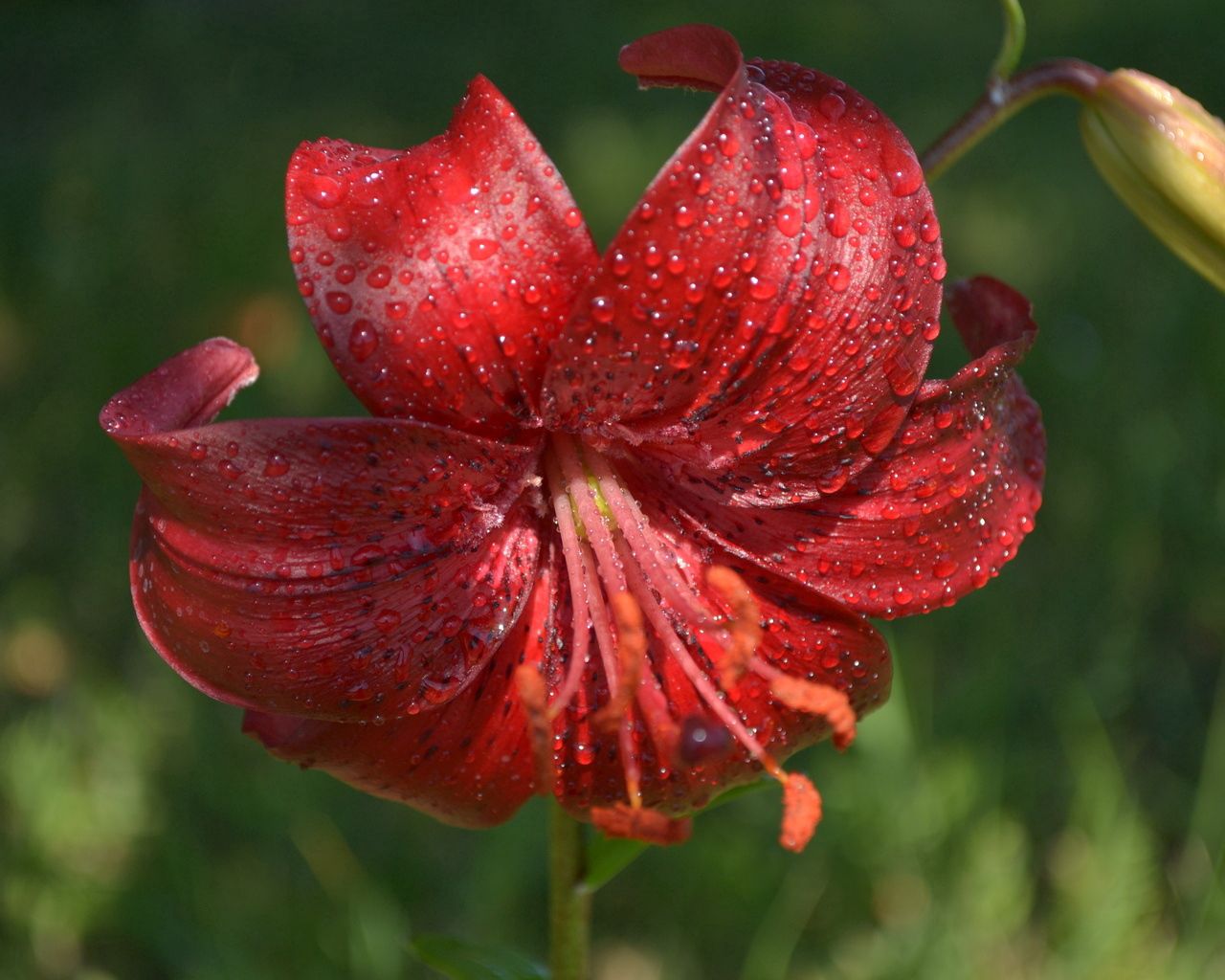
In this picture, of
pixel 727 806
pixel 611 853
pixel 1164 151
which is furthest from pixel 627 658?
pixel 727 806

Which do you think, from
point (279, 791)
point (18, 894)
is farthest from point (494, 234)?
point (18, 894)

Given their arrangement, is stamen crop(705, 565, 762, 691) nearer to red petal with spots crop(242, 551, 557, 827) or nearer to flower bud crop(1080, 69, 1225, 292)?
red petal with spots crop(242, 551, 557, 827)

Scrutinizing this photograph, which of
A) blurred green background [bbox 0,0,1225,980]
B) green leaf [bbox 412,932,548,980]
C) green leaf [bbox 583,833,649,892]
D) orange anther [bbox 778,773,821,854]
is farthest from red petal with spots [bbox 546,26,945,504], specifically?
blurred green background [bbox 0,0,1225,980]

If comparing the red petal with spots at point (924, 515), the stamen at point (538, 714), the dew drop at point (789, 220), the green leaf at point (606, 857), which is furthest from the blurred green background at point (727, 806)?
the dew drop at point (789, 220)

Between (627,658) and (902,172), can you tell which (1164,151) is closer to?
(902,172)

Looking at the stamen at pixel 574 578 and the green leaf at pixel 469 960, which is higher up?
the stamen at pixel 574 578

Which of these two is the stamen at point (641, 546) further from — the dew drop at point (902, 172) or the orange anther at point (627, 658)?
the dew drop at point (902, 172)

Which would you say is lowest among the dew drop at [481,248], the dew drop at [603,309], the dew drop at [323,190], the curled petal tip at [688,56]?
the dew drop at [323,190]

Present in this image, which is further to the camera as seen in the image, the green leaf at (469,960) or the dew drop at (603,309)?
the green leaf at (469,960)
